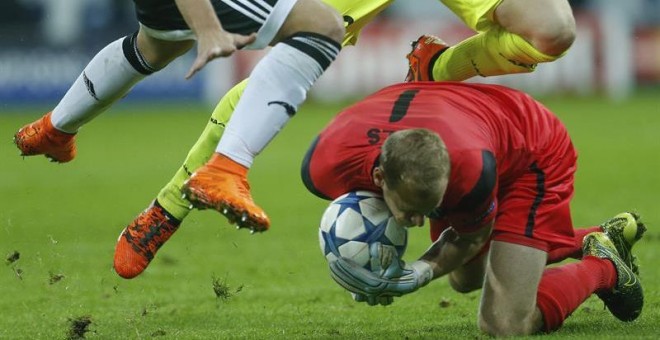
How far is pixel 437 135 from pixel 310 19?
0.71 meters

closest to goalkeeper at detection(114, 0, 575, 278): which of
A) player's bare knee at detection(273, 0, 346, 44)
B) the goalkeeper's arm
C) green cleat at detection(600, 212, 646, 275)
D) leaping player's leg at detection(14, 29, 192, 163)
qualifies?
leaping player's leg at detection(14, 29, 192, 163)

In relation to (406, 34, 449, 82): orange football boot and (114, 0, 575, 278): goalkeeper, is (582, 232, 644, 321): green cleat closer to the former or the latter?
(114, 0, 575, 278): goalkeeper

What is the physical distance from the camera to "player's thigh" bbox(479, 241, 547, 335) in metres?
5.60

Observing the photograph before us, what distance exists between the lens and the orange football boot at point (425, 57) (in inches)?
261

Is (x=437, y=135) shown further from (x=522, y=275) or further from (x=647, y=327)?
(x=647, y=327)

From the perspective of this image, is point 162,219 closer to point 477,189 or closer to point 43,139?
point 43,139

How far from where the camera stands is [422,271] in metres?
5.38

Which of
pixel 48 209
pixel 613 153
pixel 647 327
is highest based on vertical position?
pixel 647 327

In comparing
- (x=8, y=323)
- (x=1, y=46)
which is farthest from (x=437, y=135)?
(x=1, y=46)

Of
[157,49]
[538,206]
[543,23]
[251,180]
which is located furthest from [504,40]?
[251,180]

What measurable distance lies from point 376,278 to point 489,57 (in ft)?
5.38

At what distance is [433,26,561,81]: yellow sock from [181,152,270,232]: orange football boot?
5.63 feet

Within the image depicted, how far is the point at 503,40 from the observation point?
6203mm

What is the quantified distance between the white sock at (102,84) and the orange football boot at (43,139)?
0.15 feet
